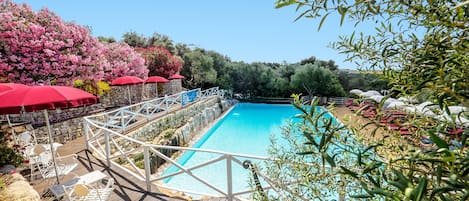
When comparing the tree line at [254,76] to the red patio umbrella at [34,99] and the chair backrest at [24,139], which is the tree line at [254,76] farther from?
the red patio umbrella at [34,99]

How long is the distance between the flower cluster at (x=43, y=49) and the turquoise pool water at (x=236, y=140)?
5446 millimetres

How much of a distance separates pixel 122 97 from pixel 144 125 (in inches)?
165

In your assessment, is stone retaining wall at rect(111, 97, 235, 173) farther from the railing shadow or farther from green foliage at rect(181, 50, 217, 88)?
green foliage at rect(181, 50, 217, 88)

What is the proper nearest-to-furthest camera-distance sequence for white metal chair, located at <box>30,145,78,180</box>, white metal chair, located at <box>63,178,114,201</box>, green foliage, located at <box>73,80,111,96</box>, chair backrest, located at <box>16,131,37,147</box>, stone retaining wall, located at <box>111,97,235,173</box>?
white metal chair, located at <box>63,178,114,201</box> < white metal chair, located at <box>30,145,78,180</box> < chair backrest, located at <box>16,131,37,147</box> < stone retaining wall, located at <box>111,97,235,173</box> < green foliage, located at <box>73,80,111,96</box>

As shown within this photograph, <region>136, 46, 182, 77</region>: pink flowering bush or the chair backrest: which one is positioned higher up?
<region>136, 46, 182, 77</region>: pink flowering bush

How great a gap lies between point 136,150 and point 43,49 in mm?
6096

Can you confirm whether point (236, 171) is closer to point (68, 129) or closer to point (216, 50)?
point (68, 129)

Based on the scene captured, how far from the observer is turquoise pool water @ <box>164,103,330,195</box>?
24.5 ft

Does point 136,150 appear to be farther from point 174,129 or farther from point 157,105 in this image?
point 157,105

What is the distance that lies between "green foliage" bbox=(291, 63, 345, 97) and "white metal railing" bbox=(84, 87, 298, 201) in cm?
933

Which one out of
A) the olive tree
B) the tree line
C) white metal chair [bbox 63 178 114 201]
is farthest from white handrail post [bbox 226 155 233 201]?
the tree line

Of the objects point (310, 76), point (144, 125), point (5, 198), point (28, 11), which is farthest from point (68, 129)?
point (310, 76)

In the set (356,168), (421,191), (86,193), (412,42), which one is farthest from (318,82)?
(421,191)

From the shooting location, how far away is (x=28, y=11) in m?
8.31
